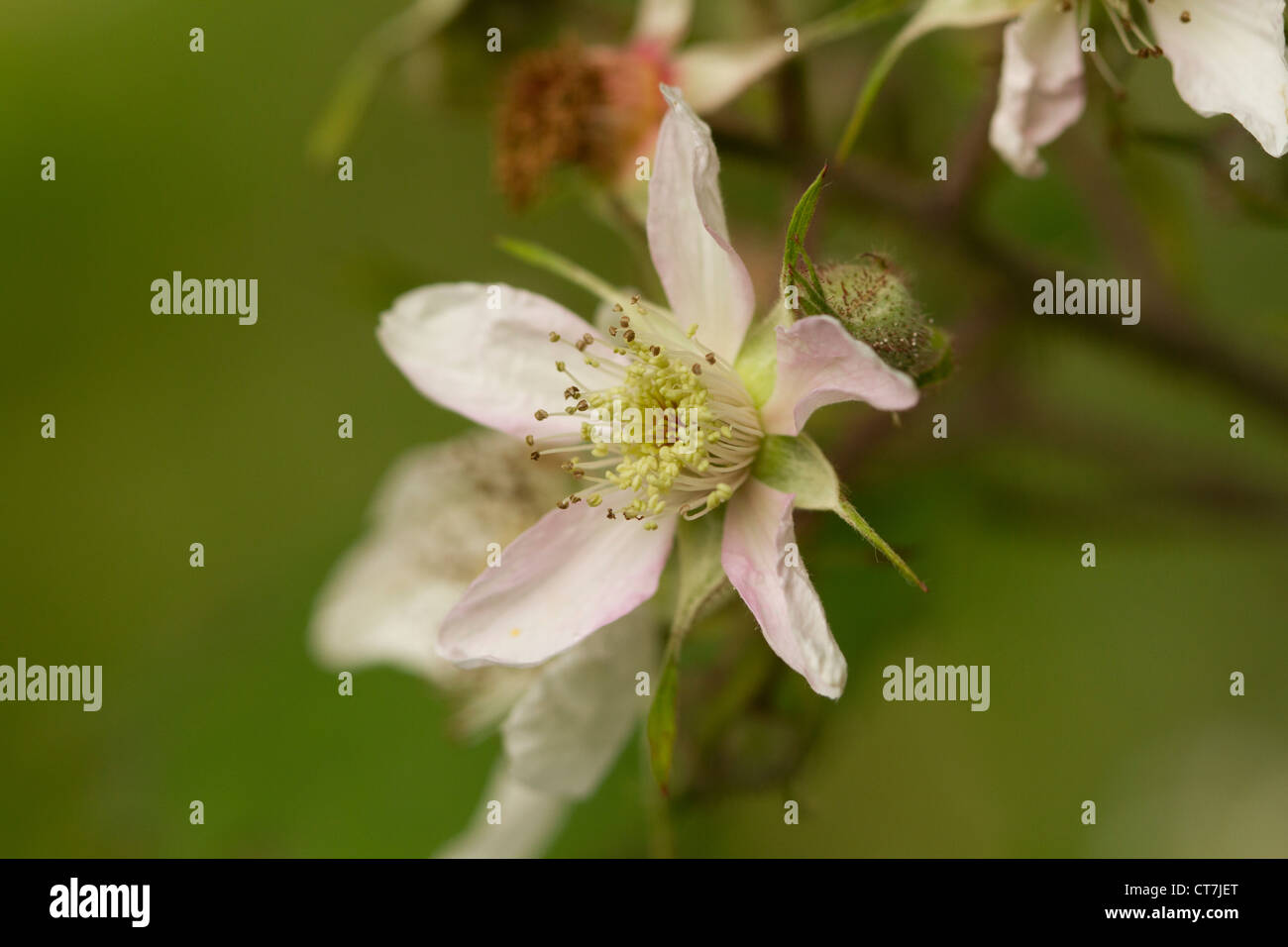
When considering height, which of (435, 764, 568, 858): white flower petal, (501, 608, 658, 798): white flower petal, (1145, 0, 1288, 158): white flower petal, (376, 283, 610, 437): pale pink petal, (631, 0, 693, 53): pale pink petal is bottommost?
(435, 764, 568, 858): white flower petal

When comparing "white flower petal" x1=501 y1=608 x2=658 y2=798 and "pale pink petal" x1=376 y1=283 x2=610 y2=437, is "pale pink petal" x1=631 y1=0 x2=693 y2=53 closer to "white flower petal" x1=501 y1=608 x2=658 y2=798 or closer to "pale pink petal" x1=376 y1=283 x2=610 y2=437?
"pale pink petal" x1=376 y1=283 x2=610 y2=437

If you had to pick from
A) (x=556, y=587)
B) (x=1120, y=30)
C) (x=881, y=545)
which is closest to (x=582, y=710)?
(x=556, y=587)

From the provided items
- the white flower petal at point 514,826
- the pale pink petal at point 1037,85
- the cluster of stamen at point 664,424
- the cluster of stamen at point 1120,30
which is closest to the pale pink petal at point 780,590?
the cluster of stamen at point 664,424

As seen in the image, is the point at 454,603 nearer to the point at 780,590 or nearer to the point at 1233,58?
the point at 780,590

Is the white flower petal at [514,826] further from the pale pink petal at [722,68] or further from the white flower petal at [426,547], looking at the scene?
the pale pink petal at [722,68]

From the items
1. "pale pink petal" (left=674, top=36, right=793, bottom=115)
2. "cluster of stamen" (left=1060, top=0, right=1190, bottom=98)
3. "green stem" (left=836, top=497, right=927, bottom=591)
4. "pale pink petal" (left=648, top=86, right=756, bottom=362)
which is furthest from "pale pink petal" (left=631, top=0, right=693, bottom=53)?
"green stem" (left=836, top=497, right=927, bottom=591)
